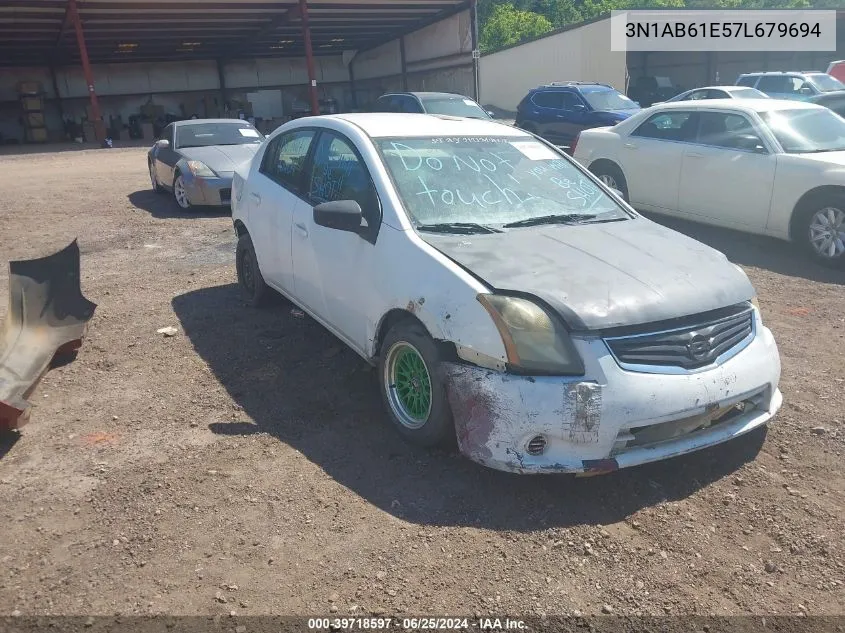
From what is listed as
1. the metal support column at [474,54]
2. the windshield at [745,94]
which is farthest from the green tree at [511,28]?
the windshield at [745,94]

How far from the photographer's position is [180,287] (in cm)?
698

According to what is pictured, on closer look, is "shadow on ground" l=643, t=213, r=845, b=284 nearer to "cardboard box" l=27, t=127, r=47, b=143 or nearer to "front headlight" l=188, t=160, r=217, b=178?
"front headlight" l=188, t=160, r=217, b=178

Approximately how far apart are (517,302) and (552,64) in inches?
1238

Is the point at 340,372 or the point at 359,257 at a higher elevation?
the point at 359,257

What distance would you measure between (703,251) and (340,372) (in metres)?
2.42

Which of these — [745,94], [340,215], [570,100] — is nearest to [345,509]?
[340,215]

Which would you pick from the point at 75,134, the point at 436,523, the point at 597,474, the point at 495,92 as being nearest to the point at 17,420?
the point at 436,523

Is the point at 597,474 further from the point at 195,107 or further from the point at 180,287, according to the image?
the point at 195,107

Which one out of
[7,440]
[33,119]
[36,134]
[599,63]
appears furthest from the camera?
[599,63]

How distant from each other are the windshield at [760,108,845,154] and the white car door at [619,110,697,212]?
3.19 ft

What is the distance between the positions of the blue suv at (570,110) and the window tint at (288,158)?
1160cm

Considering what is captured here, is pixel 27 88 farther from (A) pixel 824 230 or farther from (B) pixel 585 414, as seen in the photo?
(B) pixel 585 414

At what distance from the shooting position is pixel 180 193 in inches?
428

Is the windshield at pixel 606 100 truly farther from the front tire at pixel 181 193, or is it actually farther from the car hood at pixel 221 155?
the front tire at pixel 181 193
